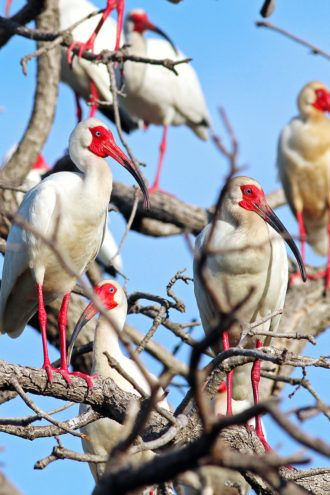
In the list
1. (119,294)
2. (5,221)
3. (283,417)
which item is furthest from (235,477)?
(283,417)

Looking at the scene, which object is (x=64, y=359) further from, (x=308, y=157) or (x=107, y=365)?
(x=308, y=157)

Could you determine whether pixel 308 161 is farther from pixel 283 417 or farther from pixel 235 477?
pixel 283 417

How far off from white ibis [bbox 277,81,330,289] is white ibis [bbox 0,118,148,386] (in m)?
4.01

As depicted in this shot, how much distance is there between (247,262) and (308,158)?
12.7 feet

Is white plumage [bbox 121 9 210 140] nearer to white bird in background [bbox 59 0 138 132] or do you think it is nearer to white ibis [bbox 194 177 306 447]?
white bird in background [bbox 59 0 138 132]

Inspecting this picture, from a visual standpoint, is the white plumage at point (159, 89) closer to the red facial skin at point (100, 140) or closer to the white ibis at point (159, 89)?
the white ibis at point (159, 89)

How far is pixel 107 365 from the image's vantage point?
4906mm

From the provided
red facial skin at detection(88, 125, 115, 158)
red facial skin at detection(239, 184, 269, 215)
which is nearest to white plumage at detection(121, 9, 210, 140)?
red facial skin at detection(239, 184, 269, 215)

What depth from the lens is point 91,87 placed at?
958 cm

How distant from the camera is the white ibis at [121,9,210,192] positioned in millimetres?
9617

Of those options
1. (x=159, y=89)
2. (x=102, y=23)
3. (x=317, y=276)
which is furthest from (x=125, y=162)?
(x=159, y=89)

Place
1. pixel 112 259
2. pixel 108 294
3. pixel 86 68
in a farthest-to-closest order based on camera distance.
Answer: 1. pixel 86 68
2. pixel 108 294
3. pixel 112 259

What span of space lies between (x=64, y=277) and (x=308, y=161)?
4.42 meters

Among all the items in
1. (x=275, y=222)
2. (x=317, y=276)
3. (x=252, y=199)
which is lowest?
(x=275, y=222)
